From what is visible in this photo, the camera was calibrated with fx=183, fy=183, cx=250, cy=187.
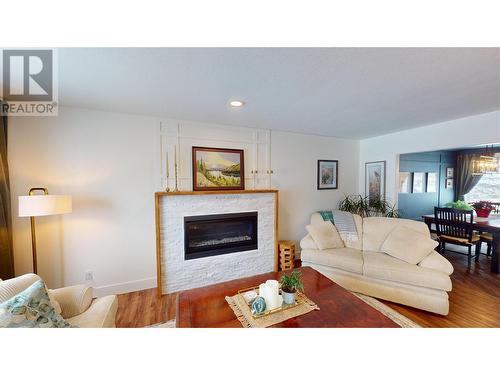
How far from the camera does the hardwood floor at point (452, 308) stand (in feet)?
5.83

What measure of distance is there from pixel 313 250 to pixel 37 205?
2974mm

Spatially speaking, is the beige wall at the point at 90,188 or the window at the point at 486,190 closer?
the beige wall at the point at 90,188

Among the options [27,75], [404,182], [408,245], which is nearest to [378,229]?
[408,245]

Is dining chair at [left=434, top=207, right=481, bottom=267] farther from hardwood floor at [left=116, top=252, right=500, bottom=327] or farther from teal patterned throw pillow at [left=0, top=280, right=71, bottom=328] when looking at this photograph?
teal patterned throw pillow at [left=0, top=280, right=71, bottom=328]

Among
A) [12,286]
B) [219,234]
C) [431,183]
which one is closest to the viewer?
[12,286]

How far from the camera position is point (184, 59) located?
48.5 inches

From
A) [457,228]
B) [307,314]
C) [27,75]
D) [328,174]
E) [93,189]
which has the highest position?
[27,75]

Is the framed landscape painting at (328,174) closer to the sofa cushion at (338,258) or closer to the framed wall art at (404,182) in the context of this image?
the sofa cushion at (338,258)

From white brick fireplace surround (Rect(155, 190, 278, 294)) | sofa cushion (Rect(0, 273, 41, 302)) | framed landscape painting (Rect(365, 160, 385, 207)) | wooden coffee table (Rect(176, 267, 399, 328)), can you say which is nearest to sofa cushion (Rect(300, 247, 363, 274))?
white brick fireplace surround (Rect(155, 190, 278, 294))

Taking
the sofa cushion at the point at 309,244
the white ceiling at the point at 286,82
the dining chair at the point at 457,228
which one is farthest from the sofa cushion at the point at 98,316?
the dining chair at the point at 457,228

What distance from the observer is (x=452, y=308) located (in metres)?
1.96

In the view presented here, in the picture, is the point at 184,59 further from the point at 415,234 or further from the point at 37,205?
the point at 415,234

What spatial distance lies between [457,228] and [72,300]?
5.15 m

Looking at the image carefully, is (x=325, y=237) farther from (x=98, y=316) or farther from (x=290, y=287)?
(x=98, y=316)
